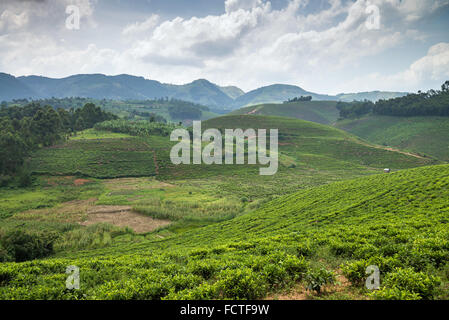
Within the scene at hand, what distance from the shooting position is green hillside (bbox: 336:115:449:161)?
104m

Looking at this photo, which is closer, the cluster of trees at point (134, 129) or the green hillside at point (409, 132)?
the green hillside at point (409, 132)

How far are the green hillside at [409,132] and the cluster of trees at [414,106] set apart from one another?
5.42m

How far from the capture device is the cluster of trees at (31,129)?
2689 inches

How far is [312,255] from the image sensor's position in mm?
12750

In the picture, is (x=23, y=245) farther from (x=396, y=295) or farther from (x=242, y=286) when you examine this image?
(x=396, y=295)

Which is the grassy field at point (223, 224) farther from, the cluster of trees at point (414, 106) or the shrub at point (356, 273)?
the cluster of trees at point (414, 106)

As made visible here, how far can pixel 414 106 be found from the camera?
14325 centimetres

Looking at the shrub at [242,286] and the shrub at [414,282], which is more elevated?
the shrub at [414,282]

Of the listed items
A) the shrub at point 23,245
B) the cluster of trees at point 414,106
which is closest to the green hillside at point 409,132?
the cluster of trees at point 414,106

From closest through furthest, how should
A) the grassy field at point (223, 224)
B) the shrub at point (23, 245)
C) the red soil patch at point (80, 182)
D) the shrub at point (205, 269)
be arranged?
the grassy field at point (223, 224)
the shrub at point (205, 269)
the shrub at point (23, 245)
the red soil patch at point (80, 182)

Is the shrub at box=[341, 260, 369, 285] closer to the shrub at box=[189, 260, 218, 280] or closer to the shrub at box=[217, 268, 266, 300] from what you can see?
the shrub at box=[217, 268, 266, 300]

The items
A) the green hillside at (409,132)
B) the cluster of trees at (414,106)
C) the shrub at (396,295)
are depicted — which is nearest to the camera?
the shrub at (396,295)

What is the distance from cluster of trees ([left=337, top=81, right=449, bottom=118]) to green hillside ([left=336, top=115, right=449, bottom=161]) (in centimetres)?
542
